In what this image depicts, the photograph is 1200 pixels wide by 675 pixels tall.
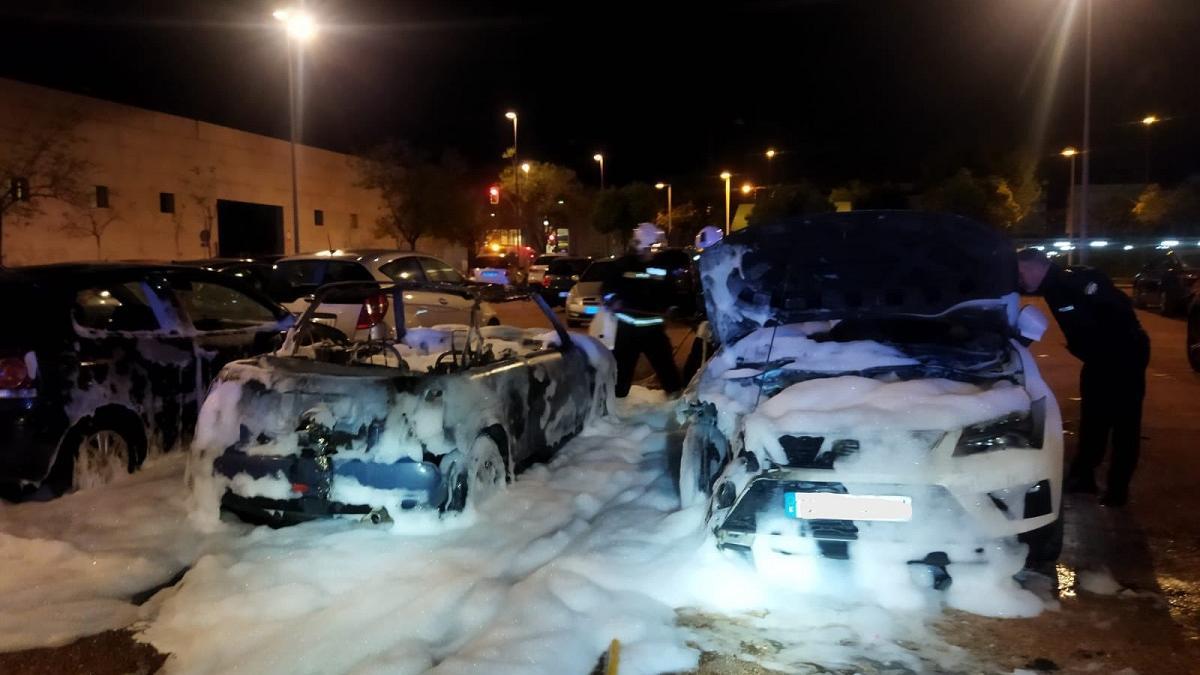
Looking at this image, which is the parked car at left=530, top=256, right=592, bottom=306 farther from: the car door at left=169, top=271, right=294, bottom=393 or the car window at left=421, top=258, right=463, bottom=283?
the car door at left=169, top=271, right=294, bottom=393

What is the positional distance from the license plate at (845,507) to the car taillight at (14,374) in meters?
4.32

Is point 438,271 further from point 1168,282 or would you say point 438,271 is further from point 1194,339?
point 1168,282

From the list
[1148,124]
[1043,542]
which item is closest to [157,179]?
[1043,542]

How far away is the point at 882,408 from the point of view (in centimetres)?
424

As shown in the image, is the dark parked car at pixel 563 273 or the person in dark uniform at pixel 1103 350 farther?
the dark parked car at pixel 563 273

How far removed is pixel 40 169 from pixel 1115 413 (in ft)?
93.0

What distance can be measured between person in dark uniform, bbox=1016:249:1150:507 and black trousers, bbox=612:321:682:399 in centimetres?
363

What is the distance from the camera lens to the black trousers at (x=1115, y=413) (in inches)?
225

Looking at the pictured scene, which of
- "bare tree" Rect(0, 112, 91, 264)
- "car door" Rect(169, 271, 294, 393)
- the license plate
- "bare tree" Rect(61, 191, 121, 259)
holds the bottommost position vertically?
the license plate

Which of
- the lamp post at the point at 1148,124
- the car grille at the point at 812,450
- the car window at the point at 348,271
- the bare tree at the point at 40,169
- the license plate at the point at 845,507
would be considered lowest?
the license plate at the point at 845,507

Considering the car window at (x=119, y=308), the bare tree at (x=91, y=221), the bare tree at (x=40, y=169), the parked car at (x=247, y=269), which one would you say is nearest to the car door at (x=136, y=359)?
the car window at (x=119, y=308)

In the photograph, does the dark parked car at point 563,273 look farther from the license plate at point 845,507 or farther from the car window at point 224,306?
the license plate at point 845,507

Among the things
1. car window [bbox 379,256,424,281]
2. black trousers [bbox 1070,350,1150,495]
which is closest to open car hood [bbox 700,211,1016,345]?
black trousers [bbox 1070,350,1150,495]

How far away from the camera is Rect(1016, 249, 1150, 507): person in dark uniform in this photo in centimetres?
572
